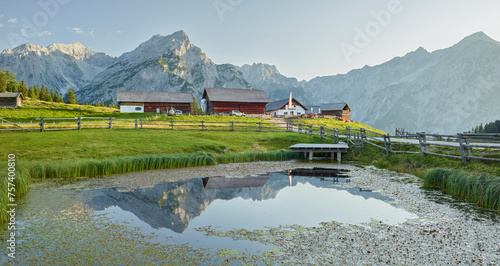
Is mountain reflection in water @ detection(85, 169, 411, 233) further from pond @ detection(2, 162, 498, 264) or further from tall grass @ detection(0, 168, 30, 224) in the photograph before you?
tall grass @ detection(0, 168, 30, 224)

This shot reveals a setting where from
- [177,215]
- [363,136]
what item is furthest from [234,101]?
[177,215]

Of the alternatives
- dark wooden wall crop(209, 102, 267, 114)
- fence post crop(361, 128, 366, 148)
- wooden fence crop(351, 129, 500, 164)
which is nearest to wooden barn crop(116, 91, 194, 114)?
dark wooden wall crop(209, 102, 267, 114)

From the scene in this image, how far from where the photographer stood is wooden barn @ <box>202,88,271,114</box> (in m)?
75.2

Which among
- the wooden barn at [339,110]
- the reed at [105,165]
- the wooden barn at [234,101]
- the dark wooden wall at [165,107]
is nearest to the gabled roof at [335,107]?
the wooden barn at [339,110]

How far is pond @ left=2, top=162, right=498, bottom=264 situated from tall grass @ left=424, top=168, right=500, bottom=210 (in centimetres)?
303

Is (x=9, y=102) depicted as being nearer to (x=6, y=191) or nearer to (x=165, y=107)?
(x=165, y=107)

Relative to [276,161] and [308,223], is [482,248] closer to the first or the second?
[308,223]

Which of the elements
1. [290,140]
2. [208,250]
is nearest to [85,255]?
[208,250]

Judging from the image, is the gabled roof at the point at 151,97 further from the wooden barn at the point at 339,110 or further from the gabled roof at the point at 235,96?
the wooden barn at the point at 339,110

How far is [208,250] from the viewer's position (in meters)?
7.02

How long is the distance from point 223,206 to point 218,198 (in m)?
1.26

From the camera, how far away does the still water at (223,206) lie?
8664mm

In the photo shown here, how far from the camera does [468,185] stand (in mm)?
11945

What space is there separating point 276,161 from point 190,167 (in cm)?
763
